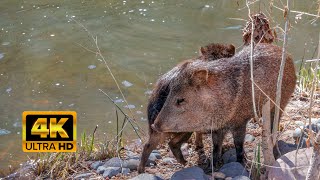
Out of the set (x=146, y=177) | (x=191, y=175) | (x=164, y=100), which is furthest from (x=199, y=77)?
(x=146, y=177)

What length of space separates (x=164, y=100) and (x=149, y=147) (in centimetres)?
41

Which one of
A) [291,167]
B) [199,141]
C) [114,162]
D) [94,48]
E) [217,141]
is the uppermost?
[291,167]

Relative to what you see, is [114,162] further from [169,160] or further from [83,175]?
[169,160]

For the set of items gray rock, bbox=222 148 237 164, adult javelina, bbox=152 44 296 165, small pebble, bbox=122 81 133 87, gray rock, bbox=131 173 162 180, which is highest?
adult javelina, bbox=152 44 296 165

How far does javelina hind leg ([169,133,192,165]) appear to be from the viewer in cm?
467

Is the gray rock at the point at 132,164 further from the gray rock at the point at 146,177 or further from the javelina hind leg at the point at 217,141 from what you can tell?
the javelina hind leg at the point at 217,141

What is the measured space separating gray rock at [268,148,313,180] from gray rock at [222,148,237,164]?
2.27 feet

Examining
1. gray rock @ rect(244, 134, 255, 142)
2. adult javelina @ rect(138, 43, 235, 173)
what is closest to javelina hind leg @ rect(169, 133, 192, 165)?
adult javelina @ rect(138, 43, 235, 173)

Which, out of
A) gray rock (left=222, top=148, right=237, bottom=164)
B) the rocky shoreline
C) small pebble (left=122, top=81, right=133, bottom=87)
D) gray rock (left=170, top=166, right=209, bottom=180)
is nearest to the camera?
the rocky shoreline

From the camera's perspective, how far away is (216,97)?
442 centimetres

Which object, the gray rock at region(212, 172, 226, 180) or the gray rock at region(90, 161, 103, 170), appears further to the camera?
the gray rock at region(90, 161, 103, 170)

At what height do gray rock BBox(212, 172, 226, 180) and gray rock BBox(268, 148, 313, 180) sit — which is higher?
gray rock BBox(268, 148, 313, 180)

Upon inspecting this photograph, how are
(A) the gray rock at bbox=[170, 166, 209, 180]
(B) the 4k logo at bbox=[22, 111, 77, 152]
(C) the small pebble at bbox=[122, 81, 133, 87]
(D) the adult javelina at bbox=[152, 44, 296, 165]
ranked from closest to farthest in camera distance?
(A) the gray rock at bbox=[170, 166, 209, 180] → (D) the adult javelina at bbox=[152, 44, 296, 165] → (B) the 4k logo at bbox=[22, 111, 77, 152] → (C) the small pebble at bbox=[122, 81, 133, 87]

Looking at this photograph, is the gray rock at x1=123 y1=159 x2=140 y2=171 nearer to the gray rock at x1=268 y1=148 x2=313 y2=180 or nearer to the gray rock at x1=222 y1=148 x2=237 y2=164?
the gray rock at x1=222 y1=148 x2=237 y2=164
